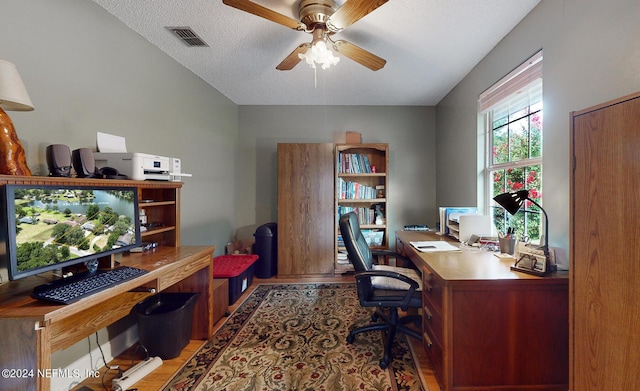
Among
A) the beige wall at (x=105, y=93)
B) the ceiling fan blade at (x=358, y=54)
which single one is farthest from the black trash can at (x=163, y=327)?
the ceiling fan blade at (x=358, y=54)

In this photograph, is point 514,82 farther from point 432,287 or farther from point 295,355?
point 295,355

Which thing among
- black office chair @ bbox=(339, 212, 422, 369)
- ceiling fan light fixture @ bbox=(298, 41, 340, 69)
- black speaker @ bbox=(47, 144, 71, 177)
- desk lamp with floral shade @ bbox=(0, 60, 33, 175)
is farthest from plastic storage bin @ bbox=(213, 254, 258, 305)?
ceiling fan light fixture @ bbox=(298, 41, 340, 69)

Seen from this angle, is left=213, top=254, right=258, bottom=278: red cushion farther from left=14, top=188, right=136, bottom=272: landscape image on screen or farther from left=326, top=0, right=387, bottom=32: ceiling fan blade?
left=326, top=0, right=387, bottom=32: ceiling fan blade

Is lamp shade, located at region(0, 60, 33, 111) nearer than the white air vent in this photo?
Yes

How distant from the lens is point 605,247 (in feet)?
3.19

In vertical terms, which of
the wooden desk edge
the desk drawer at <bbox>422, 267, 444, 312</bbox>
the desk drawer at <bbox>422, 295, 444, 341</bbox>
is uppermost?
the wooden desk edge

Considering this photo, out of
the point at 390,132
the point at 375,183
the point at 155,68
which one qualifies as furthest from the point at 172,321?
the point at 390,132

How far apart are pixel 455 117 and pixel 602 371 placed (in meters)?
2.64

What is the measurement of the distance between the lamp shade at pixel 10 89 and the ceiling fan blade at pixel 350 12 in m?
1.58

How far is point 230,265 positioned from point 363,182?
207 cm

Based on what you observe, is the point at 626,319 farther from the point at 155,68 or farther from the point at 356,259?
the point at 155,68

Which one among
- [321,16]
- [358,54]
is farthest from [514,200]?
[321,16]

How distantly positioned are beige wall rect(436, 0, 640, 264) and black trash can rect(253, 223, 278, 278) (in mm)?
2789

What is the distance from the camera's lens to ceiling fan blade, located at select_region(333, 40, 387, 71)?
183 cm
